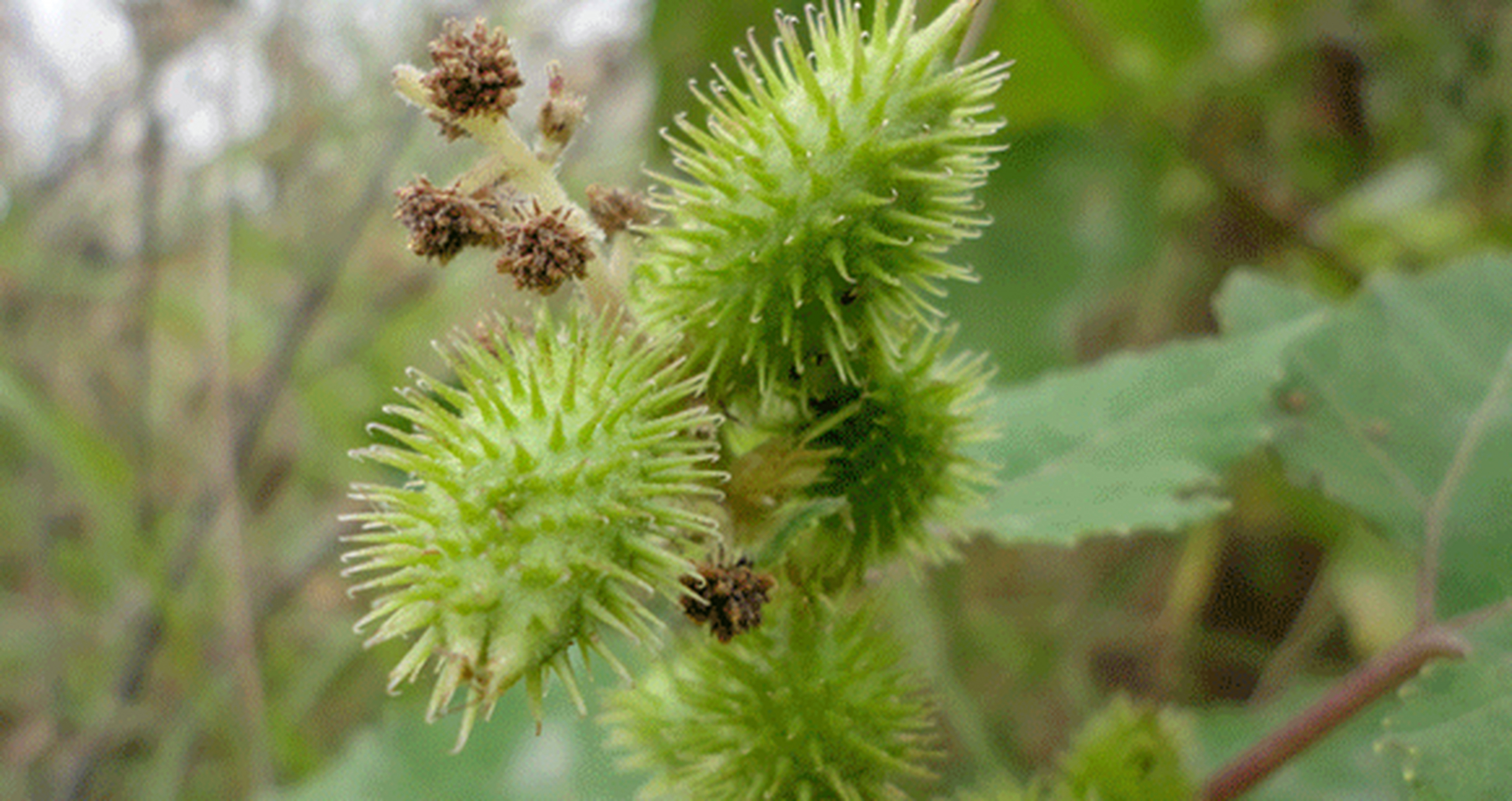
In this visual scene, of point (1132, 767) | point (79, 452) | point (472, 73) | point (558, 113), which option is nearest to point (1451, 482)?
point (1132, 767)

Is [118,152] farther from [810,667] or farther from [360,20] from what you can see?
[810,667]

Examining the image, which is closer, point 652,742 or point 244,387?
point 652,742

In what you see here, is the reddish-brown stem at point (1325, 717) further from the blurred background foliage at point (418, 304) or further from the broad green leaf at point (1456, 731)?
the blurred background foliage at point (418, 304)

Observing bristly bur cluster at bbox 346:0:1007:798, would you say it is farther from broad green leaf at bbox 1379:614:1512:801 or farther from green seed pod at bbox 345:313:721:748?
broad green leaf at bbox 1379:614:1512:801

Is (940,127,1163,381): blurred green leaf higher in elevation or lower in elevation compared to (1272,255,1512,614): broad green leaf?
higher

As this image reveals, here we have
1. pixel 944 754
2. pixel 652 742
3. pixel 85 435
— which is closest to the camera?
pixel 944 754

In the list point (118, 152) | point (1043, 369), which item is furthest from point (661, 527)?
point (118, 152)

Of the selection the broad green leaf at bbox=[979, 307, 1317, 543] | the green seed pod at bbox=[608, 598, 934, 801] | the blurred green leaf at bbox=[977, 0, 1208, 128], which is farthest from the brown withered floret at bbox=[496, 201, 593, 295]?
the blurred green leaf at bbox=[977, 0, 1208, 128]
